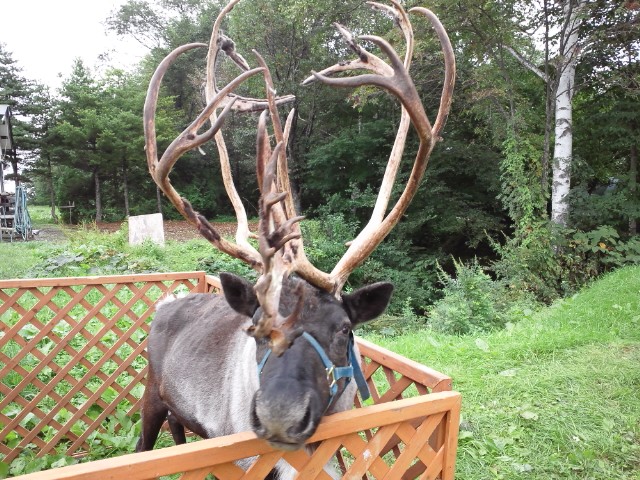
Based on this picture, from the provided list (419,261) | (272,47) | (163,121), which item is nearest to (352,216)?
(419,261)

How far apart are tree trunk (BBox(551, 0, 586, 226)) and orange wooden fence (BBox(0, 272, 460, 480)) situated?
7.55 m

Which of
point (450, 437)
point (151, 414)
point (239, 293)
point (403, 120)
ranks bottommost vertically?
point (151, 414)

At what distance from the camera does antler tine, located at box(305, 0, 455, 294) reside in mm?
1785

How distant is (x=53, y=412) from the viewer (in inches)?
139

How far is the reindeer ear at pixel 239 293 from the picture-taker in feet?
6.27

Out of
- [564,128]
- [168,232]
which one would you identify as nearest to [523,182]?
[564,128]

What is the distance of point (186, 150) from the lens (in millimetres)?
1932

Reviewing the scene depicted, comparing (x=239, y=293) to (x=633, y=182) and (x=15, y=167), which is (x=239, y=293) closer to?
(x=633, y=182)

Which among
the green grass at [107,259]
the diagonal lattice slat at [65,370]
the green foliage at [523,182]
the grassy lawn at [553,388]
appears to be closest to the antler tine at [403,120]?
the grassy lawn at [553,388]

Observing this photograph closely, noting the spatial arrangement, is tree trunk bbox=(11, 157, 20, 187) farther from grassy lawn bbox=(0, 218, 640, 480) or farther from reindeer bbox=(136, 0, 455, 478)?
reindeer bbox=(136, 0, 455, 478)

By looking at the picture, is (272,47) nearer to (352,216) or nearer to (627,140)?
(352,216)

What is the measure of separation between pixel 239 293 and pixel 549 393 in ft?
10.3

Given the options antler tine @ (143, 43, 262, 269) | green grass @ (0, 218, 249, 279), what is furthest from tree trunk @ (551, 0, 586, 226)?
antler tine @ (143, 43, 262, 269)

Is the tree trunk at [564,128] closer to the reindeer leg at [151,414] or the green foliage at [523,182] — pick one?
the green foliage at [523,182]
